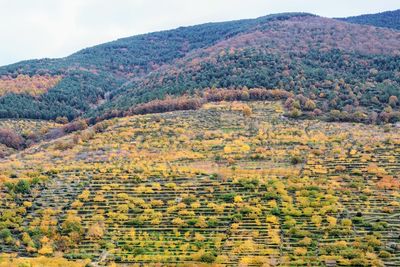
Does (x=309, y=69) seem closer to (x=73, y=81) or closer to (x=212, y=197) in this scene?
(x=212, y=197)

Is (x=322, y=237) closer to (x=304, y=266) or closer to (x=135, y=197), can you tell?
(x=304, y=266)

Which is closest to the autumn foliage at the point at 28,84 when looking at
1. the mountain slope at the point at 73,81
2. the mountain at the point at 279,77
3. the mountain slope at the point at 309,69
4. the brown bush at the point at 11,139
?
the mountain at the point at 279,77

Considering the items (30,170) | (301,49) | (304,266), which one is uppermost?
(301,49)

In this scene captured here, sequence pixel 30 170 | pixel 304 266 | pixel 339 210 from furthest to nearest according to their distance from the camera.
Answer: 1. pixel 30 170
2. pixel 339 210
3. pixel 304 266

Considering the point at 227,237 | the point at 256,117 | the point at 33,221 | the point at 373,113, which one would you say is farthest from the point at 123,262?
the point at 373,113

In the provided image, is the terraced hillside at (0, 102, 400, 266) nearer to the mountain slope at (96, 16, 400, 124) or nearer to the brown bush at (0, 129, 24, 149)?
the brown bush at (0, 129, 24, 149)

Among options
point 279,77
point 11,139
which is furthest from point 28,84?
point 279,77
